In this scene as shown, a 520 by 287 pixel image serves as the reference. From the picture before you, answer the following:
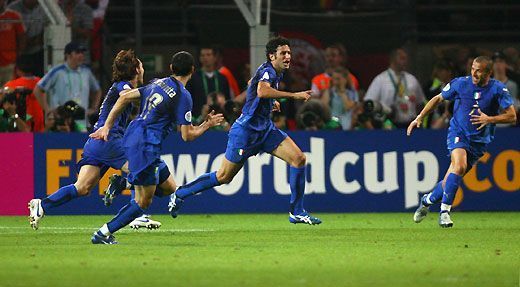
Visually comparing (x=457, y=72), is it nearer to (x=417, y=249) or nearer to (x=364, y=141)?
(x=364, y=141)

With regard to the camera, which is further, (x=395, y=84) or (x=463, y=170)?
(x=395, y=84)

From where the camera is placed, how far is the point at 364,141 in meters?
19.5

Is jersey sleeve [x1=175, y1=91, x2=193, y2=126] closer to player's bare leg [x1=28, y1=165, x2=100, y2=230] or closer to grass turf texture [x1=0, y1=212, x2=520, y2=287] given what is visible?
grass turf texture [x1=0, y1=212, x2=520, y2=287]

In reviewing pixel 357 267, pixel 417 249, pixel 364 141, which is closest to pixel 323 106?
pixel 364 141

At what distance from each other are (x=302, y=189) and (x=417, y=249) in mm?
3366

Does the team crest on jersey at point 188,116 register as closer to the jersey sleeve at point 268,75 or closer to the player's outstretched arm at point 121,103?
the player's outstretched arm at point 121,103

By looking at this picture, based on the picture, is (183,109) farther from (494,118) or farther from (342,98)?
(342,98)

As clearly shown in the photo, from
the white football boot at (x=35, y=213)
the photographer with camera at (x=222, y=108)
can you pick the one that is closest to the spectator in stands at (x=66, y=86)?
the photographer with camera at (x=222, y=108)

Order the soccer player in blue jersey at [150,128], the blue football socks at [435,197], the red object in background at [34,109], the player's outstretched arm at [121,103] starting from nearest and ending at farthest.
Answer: the soccer player in blue jersey at [150,128]
the player's outstretched arm at [121,103]
the blue football socks at [435,197]
the red object in background at [34,109]

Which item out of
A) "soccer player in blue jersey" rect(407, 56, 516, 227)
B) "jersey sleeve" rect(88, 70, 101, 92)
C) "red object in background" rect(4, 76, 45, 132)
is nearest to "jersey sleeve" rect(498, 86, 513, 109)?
"soccer player in blue jersey" rect(407, 56, 516, 227)

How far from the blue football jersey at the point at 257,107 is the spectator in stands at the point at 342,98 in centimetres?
455

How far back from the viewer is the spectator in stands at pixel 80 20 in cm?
2055

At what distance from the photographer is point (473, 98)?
16.1m

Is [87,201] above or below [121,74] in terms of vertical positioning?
below
